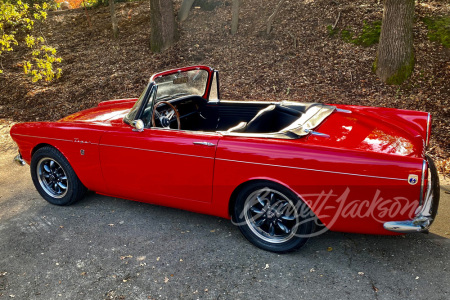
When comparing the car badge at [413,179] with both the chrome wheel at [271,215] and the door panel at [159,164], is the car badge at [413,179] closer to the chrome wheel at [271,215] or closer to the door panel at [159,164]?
the chrome wheel at [271,215]

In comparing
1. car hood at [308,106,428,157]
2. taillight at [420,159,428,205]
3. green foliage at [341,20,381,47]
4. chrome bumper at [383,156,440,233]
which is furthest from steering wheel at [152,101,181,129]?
green foliage at [341,20,381,47]

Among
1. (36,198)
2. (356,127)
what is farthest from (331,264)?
(36,198)

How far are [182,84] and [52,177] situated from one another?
1894mm

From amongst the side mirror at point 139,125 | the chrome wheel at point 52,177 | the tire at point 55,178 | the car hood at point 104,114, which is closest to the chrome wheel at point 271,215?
the side mirror at point 139,125

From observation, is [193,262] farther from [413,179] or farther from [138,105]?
[413,179]

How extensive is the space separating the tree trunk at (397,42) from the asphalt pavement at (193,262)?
3.56 meters

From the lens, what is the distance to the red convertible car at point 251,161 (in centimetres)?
281

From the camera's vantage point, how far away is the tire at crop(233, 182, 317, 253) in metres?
3.09

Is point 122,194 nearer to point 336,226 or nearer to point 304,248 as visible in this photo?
point 304,248

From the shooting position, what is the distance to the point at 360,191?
2807mm

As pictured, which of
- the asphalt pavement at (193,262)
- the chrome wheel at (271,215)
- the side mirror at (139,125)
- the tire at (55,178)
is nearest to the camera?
the asphalt pavement at (193,262)

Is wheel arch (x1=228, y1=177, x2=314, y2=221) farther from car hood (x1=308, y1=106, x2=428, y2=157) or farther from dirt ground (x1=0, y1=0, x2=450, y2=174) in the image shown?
dirt ground (x1=0, y1=0, x2=450, y2=174)

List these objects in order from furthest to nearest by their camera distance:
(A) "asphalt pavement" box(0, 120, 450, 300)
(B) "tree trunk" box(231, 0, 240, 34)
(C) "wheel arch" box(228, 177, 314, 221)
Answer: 1. (B) "tree trunk" box(231, 0, 240, 34)
2. (C) "wheel arch" box(228, 177, 314, 221)
3. (A) "asphalt pavement" box(0, 120, 450, 300)

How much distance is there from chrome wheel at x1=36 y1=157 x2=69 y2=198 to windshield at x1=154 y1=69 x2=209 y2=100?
1502 millimetres
